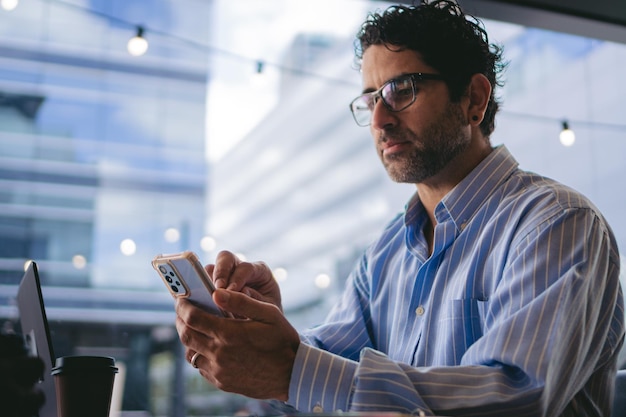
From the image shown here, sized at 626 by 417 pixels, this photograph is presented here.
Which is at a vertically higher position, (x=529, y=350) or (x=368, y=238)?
(x=368, y=238)

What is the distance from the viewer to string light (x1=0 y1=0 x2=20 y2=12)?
8.51 feet

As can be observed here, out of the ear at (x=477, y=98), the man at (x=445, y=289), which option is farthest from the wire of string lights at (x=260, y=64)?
the ear at (x=477, y=98)

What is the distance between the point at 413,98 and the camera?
1.55 metres

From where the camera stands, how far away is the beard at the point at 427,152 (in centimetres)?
154

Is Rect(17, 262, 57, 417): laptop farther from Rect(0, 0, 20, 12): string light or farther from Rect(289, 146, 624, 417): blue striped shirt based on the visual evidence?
Rect(0, 0, 20, 12): string light

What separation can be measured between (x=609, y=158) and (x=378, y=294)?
222 cm

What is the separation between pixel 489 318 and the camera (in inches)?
46.1

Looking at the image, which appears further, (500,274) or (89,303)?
(89,303)

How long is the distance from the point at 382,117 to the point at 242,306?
27.4 inches

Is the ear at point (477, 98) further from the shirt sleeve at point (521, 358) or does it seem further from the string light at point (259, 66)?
the string light at point (259, 66)

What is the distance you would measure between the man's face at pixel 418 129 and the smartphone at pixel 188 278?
656 mm

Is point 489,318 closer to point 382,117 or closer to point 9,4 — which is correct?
point 382,117

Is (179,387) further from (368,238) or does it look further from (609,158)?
(609,158)

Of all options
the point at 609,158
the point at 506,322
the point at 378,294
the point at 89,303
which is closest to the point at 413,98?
the point at 378,294
